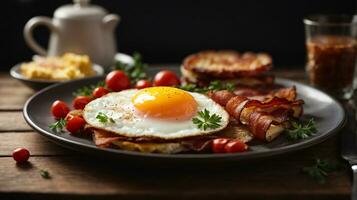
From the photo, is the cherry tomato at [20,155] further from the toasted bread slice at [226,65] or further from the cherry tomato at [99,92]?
the toasted bread slice at [226,65]

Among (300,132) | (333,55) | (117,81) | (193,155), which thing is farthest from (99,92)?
(333,55)

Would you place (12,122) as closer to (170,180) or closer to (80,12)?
(170,180)

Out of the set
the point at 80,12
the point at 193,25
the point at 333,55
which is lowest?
the point at 193,25

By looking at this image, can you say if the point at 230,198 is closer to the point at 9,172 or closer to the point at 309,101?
the point at 9,172

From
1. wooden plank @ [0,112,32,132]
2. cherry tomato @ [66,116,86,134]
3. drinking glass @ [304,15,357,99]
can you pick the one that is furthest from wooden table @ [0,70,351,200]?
drinking glass @ [304,15,357,99]

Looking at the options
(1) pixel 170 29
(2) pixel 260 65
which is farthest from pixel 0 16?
(2) pixel 260 65

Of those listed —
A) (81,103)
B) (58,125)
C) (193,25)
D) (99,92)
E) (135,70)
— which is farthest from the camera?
(193,25)
